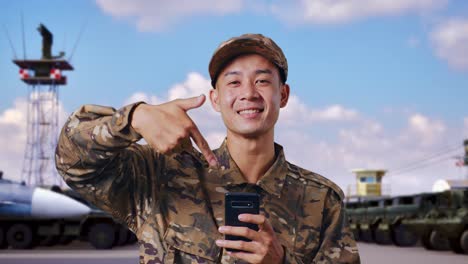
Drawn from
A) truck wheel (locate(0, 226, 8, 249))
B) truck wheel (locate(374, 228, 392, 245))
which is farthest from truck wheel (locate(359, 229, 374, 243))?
truck wheel (locate(0, 226, 8, 249))

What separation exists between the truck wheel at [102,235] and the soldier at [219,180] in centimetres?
1913

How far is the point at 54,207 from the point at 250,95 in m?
19.2

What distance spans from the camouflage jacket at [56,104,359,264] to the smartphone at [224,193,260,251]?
32cm

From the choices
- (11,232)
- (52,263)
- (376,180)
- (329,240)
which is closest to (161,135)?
(329,240)

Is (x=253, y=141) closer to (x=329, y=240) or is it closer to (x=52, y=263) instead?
(x=329, y=240)

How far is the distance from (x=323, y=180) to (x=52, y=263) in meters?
13.6

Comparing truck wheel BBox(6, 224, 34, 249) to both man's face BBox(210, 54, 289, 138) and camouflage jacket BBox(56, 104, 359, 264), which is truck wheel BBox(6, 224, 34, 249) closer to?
camouflage jacket BBox(56, 104, 359, 264)

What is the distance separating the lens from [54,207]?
2094 cm

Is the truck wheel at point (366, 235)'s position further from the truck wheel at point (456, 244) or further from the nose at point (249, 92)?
the nose at point (249, 92)

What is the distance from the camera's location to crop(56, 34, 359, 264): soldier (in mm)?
2670

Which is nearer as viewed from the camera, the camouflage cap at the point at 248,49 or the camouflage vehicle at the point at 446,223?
the camouflage cap at the point at 248,49

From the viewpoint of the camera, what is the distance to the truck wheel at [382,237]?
2668 centimetres

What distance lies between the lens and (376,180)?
2272 inches

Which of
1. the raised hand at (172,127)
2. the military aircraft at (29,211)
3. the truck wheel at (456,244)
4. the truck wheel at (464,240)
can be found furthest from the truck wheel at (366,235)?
the raised hand at (172,127)
